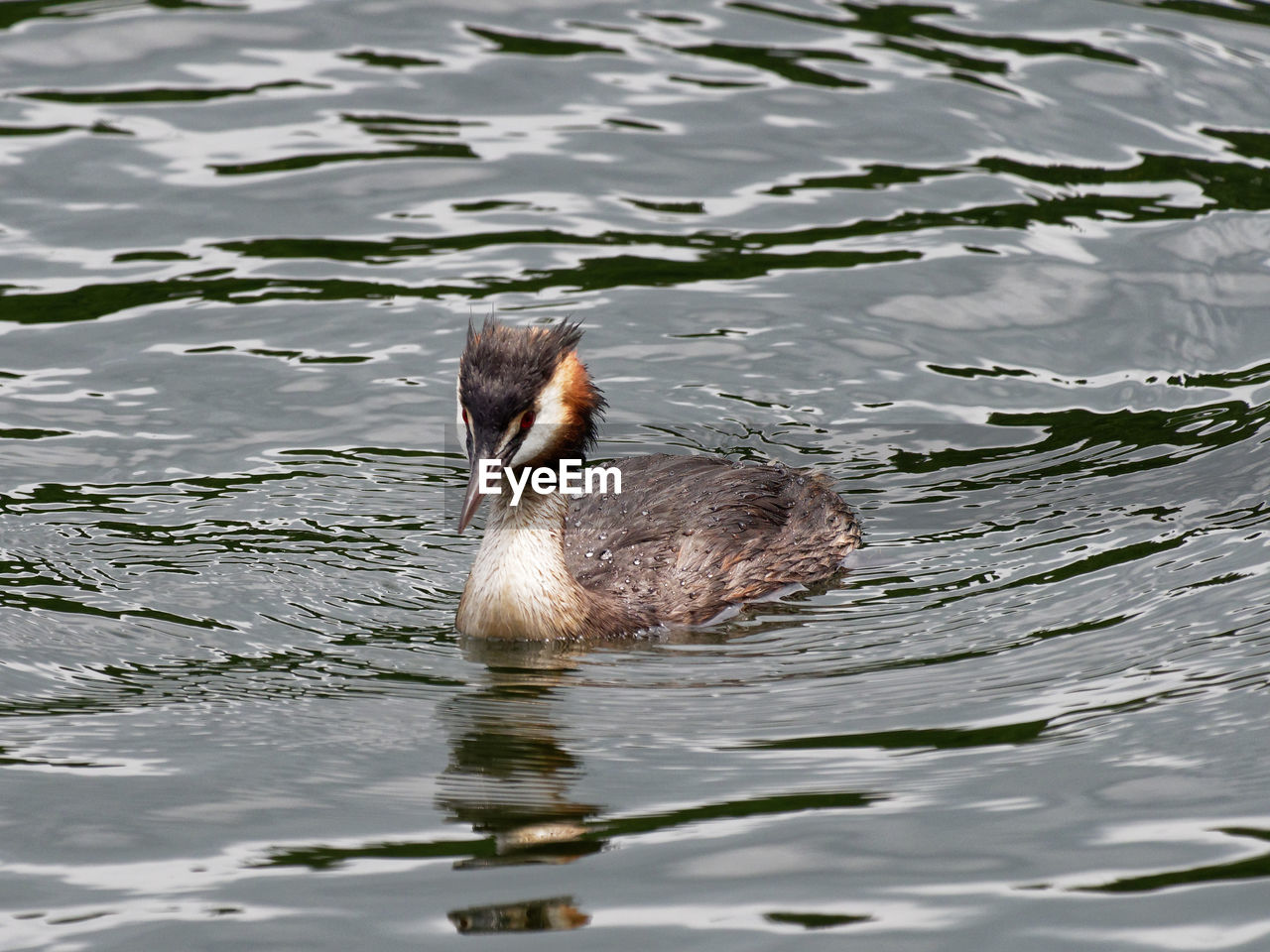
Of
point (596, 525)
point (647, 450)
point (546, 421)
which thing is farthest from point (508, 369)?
point (647, 450)

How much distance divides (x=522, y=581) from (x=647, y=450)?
2.76 metres

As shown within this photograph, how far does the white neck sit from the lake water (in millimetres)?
142

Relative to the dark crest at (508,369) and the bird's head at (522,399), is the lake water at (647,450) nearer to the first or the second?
the bird's head at (522,399)

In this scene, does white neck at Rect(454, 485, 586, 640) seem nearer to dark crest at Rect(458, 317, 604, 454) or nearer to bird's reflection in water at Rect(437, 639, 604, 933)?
bird's reflection in water at Rect(437, 639, 604, 933)

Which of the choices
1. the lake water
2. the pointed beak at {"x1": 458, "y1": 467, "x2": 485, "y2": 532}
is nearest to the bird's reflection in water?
the lake water

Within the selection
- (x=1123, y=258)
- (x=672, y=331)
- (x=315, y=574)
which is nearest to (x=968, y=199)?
(x=1123, y=258)

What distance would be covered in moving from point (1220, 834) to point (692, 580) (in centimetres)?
362

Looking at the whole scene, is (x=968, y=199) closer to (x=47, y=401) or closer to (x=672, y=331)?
(x=672, y=331)

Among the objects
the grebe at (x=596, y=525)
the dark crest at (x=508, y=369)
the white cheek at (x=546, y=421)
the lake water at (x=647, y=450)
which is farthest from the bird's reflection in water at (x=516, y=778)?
the dark crest at (x=508, y=369)

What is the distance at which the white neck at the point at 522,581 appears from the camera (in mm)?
9352

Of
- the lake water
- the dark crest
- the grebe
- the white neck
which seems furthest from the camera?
the white neck

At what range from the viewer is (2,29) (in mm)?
16688

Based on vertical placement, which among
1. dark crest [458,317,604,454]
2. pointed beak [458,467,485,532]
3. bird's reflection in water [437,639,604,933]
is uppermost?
dark crest [458,317,604,454]

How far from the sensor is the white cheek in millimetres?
9188
